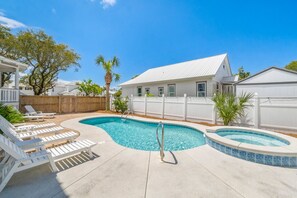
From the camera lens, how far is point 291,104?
701 centimetres

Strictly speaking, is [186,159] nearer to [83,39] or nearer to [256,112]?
[256,112]

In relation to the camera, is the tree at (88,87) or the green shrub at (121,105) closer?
the green shrub at (121,105)

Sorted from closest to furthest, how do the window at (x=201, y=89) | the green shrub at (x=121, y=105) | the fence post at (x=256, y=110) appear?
the fence post at (x=256, y=110) → the window at (x=201, y=89) → the green shrub at (x=121, y=105)

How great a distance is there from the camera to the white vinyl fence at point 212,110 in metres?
7.17

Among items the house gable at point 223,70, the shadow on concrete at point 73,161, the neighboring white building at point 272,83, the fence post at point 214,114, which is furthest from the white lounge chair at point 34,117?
the neighboring white building at point 272,83

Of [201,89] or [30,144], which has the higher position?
[201,89]

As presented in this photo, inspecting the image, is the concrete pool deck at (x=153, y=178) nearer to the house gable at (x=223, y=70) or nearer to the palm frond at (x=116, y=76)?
the house gable at (x=223, y=70)

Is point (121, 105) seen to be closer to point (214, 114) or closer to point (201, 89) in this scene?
point (201, 89)

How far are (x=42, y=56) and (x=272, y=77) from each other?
27.7 m

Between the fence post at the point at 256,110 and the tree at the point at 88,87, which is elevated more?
the tree at the point at 88,87

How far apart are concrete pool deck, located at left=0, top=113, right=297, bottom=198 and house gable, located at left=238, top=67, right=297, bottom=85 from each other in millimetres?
10346

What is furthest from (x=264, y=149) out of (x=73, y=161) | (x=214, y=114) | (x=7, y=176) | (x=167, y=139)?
(x=7, y=176)

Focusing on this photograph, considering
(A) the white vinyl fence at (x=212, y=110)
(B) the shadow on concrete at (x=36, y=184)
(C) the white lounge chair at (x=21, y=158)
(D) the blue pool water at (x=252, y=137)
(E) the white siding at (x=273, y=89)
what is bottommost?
(B) the shadow on concrete at (x=36, y=184)

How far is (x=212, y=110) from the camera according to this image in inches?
377
